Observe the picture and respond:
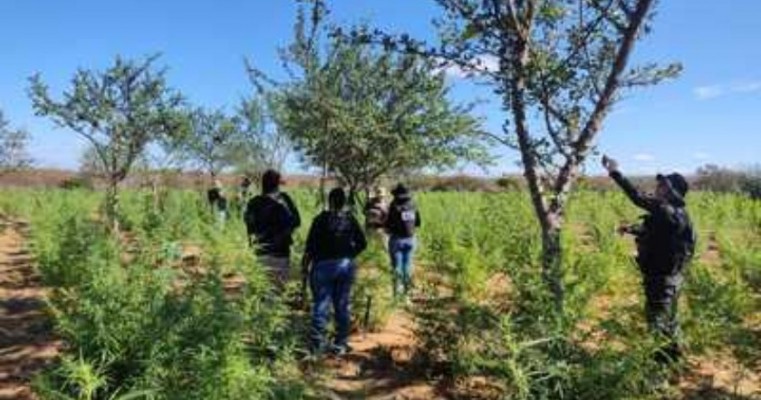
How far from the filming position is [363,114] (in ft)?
43.4

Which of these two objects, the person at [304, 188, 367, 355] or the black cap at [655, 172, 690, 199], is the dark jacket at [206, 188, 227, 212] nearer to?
the person at [304, 188, 367, 355]

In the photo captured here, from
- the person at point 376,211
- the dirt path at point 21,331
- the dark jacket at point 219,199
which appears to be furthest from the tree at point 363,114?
the dark jacket at point 219,199

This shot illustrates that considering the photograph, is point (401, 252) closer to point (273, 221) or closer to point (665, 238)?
point (273, 221)

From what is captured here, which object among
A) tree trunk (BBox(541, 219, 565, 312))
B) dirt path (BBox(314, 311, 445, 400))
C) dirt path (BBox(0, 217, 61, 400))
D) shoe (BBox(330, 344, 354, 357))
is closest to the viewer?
tree trunk (BBox(541, 219, 565, 312))

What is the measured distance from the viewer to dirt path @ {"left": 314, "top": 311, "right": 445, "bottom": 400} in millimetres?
8823

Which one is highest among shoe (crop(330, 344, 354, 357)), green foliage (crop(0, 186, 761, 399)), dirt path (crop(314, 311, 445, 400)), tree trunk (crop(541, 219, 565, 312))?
tree trunk (crop(541, 219, 565, 312))

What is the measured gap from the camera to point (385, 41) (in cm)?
802

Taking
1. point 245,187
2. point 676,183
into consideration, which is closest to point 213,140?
point 245,187

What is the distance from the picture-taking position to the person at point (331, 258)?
956 cm

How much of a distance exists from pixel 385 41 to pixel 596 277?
6.04 metres

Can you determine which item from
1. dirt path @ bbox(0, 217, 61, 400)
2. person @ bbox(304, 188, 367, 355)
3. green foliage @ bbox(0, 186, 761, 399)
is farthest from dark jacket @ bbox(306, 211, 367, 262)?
dirt path @ bbox(0, 217, 61, 400)

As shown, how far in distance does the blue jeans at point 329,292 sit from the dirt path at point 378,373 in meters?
0.32

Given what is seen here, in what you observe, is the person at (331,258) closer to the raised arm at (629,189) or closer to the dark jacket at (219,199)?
the raised arm at (629,189)

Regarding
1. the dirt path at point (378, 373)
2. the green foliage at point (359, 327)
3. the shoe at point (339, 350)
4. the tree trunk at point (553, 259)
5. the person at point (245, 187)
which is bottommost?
the dirt path at point (378, 373)
